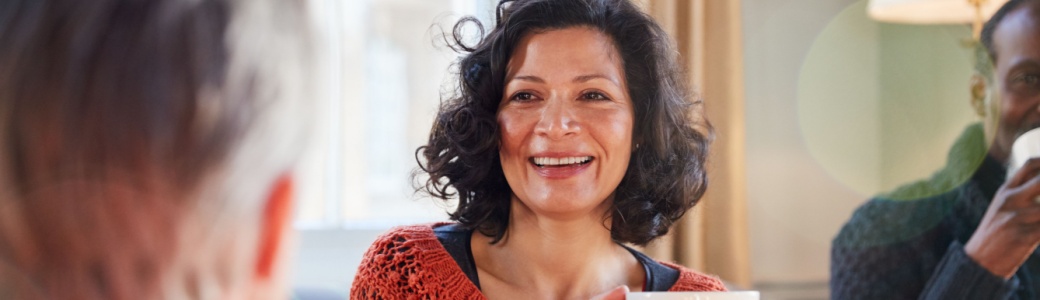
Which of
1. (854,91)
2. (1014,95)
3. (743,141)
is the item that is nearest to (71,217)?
(1014,95)

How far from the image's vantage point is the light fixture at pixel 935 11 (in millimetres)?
968

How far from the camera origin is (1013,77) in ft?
2.90

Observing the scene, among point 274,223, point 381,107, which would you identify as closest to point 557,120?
point 274,223

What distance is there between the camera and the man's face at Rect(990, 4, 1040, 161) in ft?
2.88

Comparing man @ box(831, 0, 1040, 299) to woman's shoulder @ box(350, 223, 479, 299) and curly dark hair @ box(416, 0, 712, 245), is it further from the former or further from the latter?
woman's shoulder @ box(350, 223, 479, 299)

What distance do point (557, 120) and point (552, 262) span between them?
0.19 m

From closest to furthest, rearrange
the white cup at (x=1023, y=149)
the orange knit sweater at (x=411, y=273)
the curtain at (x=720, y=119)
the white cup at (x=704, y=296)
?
1. the white cup at (x=704, y=296)
2. the white cup at (x=1023, y=149)
3. the orange knit sweater at (x=411, y=273)
4. the curtain at (x=720, y=119)

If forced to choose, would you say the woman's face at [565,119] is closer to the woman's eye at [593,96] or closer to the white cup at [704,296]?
the woman's eye at [593,96]

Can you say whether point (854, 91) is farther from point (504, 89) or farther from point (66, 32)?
point (66, 32)

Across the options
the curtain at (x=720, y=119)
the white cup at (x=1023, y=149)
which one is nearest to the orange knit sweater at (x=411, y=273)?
the white cup at (x=1023, y=149)

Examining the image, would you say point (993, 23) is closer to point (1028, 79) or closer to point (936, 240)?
point (1028, 79)

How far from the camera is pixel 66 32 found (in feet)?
0.74

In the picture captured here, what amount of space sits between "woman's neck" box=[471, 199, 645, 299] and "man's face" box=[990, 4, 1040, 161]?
43 centimetres

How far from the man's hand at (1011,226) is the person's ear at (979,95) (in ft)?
0.26
